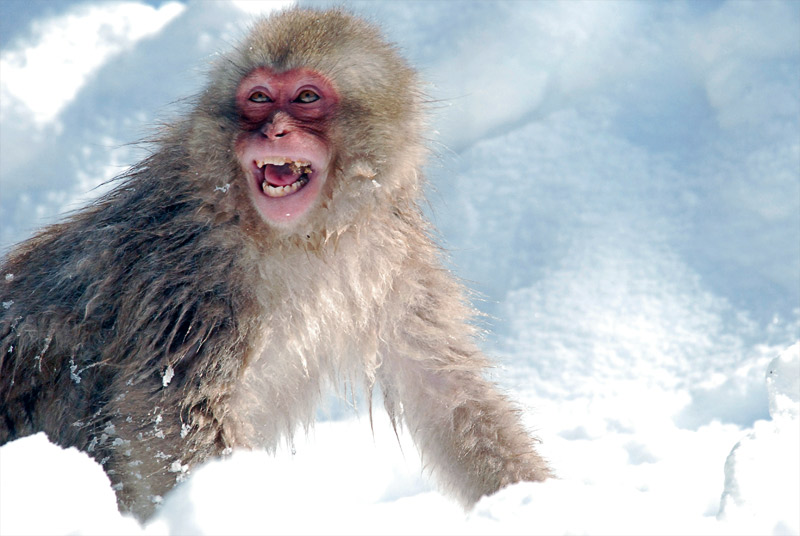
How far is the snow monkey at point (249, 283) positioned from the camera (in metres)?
2.43

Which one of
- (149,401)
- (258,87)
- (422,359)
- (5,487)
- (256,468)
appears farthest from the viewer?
(422,359)

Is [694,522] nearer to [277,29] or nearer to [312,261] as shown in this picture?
[312,261]

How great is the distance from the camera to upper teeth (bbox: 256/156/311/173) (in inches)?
96.0

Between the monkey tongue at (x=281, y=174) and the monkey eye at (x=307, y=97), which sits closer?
the monkey tongue at (x=281, y=174)

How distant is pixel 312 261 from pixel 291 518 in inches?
47.4

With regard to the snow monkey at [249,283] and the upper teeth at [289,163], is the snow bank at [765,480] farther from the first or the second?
the upper teeth at [289,163]

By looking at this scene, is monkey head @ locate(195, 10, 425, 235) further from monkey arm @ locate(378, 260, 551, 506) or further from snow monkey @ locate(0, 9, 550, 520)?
monkey arm @ locate(378, 260, 551, 506)

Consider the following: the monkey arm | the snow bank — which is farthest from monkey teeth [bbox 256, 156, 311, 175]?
the snow bank

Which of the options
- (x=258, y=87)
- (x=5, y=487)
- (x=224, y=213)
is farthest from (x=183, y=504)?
(x=258, y=87)

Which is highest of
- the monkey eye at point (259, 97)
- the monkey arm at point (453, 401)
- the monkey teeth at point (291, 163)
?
the monkey eye at point (259, 97)

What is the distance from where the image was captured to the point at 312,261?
8.66ft

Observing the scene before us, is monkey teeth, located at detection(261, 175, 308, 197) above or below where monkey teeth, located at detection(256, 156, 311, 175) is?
below

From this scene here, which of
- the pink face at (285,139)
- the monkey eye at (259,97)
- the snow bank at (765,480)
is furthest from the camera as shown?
the monkey eye at (259,97)

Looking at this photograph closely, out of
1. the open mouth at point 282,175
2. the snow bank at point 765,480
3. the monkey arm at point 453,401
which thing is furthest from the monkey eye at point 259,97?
the snow bank at point 765,480
